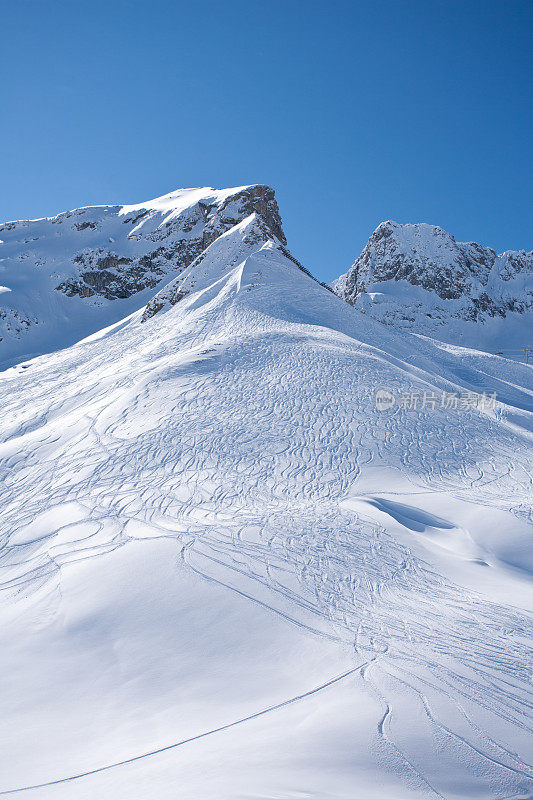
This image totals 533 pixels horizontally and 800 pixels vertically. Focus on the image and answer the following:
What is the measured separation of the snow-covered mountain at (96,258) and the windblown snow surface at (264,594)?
39.6m

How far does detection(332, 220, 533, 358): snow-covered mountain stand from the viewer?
360 feet

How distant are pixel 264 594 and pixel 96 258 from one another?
74472 millimetres

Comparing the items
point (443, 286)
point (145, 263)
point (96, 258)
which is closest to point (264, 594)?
point (145, 263)

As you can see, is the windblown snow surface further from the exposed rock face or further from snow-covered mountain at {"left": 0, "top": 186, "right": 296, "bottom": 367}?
the exposed rock face

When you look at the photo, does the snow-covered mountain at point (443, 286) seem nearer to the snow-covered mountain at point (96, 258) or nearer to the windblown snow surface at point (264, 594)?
the snow-covered mountain at point (96, 258)

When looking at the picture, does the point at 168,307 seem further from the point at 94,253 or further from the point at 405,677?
the point at 94,253

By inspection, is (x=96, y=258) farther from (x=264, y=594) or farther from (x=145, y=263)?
Result: (x=264, y=594)

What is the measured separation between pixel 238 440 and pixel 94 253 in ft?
228

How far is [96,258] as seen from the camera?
73250 millimetres

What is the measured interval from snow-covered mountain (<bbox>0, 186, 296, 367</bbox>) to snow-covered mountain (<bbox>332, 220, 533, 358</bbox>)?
173ft

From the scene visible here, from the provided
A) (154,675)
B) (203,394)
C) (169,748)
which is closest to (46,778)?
(169,748)

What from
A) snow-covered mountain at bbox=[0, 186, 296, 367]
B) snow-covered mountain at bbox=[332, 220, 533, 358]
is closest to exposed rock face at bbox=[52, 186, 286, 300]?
snow-covered mountain at bbox=[0, 186, 296, 367]

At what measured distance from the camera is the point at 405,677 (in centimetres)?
512

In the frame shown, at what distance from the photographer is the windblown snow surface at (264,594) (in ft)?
13.6
